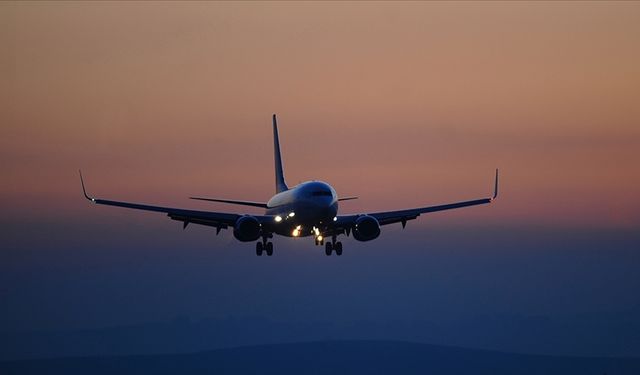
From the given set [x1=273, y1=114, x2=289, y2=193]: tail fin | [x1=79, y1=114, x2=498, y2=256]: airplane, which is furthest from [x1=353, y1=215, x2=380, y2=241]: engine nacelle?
[x1=273, y1=114, x2=289, y2=193]: tail fin

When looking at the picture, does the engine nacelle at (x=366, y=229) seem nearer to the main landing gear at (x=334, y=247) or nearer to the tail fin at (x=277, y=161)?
the main landing gear at (x=334, y=247)

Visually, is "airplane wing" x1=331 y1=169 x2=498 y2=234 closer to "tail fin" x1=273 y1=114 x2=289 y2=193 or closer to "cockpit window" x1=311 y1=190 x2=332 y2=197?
"cockpit window" x1=311 y1=190 x2=332 y2=197

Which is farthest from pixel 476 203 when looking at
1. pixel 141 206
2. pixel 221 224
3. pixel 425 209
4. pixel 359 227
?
pixel 141 206

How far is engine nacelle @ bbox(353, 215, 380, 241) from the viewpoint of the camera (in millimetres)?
95250

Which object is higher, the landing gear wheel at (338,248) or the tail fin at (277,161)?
the tail fin at (277,161)

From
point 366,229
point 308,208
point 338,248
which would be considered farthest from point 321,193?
point 338,248

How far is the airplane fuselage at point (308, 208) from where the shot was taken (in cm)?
8962

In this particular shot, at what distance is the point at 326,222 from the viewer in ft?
300

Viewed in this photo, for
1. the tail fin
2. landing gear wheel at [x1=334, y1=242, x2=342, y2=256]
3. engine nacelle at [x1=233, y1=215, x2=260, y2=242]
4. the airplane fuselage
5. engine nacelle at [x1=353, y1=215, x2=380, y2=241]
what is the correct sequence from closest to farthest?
the airplane fuselage
engine nacelle at [x1=233, y1=215, x2=260, y2=242]
engine nacelle at [x1=353, y1=215, x2=380, y2=241]
landing gear wheel at [x1=334, y1=242, x2=342, y2=256]
the tail fin

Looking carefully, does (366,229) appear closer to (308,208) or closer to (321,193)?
(321,193)

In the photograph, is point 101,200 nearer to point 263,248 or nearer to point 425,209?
point 263,248

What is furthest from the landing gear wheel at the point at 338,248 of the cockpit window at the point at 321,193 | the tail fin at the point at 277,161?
the tail fin at the point at 277,161

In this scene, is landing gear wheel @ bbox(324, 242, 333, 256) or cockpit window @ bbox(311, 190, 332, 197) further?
landing gear wheel @ bbox(324, 242, 333, 256)

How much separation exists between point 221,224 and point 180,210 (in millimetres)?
4575
